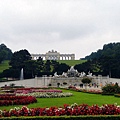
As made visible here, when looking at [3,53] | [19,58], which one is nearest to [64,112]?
[19,58]

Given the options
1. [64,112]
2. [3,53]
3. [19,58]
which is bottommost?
[64,112]

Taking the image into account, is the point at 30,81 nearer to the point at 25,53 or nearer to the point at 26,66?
the point at 26,66

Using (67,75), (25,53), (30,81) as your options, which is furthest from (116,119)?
(25,53)

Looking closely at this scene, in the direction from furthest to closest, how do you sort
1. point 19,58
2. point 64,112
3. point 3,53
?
point 3,53
point 19,58
point 64,112

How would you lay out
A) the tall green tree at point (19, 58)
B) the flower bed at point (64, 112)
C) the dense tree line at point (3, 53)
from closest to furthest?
1. the flower bed at point (64, 112)
2. the tall green tree at point (19, 58)
3. the dense tree line at point (3, 53)

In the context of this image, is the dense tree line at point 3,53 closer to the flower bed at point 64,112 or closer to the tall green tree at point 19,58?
the tall green tree at point 19,58

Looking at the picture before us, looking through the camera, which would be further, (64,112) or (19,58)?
(19,58)

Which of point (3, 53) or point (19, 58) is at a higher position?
point (3, 53)

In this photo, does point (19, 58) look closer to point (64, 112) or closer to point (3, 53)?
point (3, 53)

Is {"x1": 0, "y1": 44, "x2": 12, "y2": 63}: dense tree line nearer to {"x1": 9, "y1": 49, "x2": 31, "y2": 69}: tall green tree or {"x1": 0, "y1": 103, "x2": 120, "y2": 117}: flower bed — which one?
{"x1": 9, "y1": 49, "x2": 31, "y2": 69}: tall green tree

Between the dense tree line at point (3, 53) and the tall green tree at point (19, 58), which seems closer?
the tall green tree at point (19, 58)

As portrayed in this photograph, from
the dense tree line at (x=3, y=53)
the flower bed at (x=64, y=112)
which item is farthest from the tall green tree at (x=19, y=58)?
the flower bed at (x=64, y=112)

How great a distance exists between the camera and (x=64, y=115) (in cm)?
980

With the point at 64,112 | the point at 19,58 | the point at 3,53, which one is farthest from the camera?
the point at 3,53
